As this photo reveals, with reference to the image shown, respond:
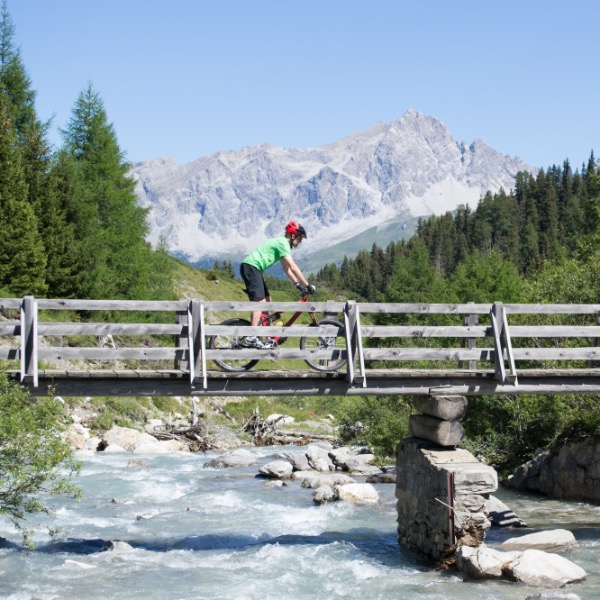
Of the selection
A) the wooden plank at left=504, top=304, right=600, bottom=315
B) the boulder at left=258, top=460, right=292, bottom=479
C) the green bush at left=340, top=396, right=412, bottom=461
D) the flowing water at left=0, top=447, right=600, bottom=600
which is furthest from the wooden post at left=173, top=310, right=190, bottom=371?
the green bush at left=340, top=396, right=412, bottom=461

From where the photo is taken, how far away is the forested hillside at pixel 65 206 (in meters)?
40.8

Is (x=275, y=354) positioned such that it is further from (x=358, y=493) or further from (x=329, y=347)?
(x=358, y=493)

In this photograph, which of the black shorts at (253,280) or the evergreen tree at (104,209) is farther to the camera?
the evergreen tree at (104,209)

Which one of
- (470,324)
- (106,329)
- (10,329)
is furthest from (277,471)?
(10,329)

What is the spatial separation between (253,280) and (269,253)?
0.61 m

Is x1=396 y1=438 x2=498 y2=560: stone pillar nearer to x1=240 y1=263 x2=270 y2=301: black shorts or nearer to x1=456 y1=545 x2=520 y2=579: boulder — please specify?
x1=456 y1=545 x2=520 y2=579: boulder

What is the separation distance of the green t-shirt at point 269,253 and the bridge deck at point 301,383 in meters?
2.15

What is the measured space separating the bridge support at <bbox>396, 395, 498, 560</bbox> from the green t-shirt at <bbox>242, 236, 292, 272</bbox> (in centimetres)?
420

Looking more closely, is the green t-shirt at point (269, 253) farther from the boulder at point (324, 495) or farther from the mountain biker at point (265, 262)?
the boulder at point (324, 495)

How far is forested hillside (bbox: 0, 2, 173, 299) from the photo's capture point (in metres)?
40.8

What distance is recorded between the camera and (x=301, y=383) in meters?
15.7

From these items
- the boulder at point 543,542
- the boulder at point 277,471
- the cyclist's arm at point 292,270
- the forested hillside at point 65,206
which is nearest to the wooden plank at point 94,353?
the cyclist's arm at point 292,270

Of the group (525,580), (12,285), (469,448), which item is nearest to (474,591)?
(525,580)

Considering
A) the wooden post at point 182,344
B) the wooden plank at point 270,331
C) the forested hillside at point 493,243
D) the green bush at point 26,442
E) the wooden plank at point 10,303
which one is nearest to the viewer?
the green bush at point 26,442
